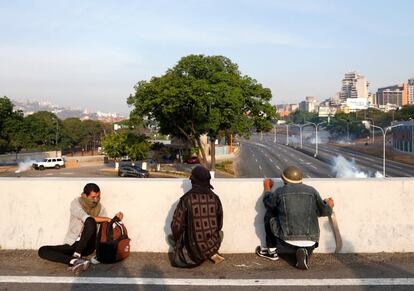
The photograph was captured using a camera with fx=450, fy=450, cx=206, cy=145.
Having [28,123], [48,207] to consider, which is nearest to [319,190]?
[48,207]

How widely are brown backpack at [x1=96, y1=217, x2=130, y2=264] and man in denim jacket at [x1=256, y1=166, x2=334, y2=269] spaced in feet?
5.76

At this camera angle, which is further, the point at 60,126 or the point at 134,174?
the point at 60,126

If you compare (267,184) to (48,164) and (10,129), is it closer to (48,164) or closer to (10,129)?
(48,164)

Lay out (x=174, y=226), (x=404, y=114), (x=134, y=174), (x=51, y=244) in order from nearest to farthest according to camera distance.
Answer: (x=174, y=226) < (x=51, y=244) < (x=134, y=174) < (x=404, y=114)

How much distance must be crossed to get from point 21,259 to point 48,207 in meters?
0.71

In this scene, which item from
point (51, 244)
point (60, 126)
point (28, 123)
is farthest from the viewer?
point (60, 126)

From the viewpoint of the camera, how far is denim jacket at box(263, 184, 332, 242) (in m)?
4.95

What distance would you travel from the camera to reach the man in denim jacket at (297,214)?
4953 millimetres

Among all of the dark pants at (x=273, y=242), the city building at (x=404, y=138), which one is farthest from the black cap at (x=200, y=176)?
the city building at (x=404, y=138)

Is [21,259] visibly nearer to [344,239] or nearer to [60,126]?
[344,239]

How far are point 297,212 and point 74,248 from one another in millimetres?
2577

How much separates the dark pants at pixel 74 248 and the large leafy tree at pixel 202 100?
40.8 metres

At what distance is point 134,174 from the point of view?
160 feet

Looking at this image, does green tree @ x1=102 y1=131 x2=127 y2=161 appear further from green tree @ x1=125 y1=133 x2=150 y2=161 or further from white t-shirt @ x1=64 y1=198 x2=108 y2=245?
white t-shirt @ x1=64 y1=198 x2=108 y2=245
